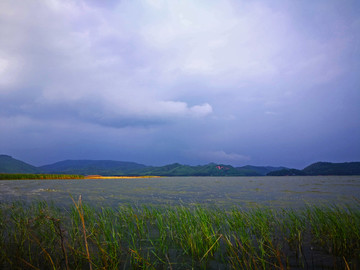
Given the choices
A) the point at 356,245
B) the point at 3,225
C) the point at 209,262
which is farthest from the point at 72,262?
the point at 356,245

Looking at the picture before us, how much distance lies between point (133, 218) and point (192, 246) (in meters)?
4.43

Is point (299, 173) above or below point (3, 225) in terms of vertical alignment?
below

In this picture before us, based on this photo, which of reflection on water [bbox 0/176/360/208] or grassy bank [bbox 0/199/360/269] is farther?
reflection on water [bbox 0/176/360/208]

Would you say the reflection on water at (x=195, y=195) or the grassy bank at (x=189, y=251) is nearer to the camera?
the grassy bank at (x=189, y=251)

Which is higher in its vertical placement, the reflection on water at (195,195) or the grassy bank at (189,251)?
the grassy bank at (189,251)

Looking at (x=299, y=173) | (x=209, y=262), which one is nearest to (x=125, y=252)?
(x=209, y=262)

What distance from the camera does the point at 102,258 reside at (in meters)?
4.27

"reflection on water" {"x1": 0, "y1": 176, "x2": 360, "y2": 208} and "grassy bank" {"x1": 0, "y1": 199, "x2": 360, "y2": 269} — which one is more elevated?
"grassy bank" {"x1": 0, "y1": 199, "x2": 360, "y2": 269}

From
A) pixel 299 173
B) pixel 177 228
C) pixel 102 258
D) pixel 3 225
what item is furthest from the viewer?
pixel 299 173

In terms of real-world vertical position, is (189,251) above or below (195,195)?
above

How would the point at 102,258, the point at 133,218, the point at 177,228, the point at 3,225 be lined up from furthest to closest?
the point at 133,218 < the point at 3,225 < the point at 177,228 < the point at 102,258

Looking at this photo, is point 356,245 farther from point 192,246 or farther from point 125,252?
point 125,252

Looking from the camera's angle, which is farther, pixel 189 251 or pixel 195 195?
pixel 195 195

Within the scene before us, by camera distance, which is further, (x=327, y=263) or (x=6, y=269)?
(x=327, y=263)
